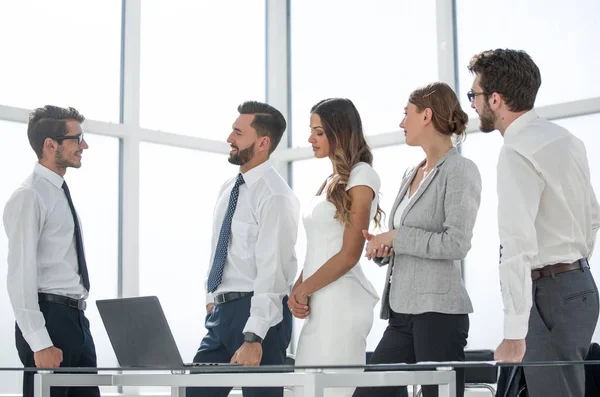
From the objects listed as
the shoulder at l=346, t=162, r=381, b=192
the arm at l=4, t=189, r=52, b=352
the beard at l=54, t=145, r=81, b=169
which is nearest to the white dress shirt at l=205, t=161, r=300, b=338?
the shoulder at l=346, t=162, r=381, b=192

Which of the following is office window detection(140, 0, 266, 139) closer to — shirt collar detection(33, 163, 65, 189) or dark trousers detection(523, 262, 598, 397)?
shirt collar detection(33, 163, 65, 189)

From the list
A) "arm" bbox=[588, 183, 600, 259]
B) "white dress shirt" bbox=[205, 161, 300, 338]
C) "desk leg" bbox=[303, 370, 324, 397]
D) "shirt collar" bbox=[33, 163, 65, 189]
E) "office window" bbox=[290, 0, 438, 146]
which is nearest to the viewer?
"desk leg" bbox=[303, 370, 324, 397]

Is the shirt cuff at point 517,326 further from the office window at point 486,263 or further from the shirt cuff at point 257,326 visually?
the office window at point 486,263

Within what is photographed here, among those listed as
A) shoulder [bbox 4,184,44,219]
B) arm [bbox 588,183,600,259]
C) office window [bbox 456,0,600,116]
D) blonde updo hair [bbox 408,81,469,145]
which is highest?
office window [bbox 456,0,600,116]

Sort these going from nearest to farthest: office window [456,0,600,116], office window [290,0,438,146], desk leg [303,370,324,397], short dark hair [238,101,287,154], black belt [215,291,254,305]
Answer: desk leg [303,370,324,397] → black belt [215,291,254,305] → short dark hair [238,101,287,154] → office window [456,0,600,116] → office window [290,0,438,146]

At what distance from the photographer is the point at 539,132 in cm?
261

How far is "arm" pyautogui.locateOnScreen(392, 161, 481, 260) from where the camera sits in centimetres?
288

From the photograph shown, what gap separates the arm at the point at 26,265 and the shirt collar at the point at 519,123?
202 centimetres

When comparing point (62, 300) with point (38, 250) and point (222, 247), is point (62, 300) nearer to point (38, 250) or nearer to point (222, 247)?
point (38, 250)

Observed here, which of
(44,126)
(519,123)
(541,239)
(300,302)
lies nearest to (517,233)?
(541,239)

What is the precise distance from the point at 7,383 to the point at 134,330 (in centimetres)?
300

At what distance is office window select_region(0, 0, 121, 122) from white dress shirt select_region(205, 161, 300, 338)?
254 centimetres

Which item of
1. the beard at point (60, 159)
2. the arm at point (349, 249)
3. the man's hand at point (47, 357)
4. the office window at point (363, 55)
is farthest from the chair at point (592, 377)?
the office window at point (363, 55)

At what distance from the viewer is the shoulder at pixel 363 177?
10.5ft
